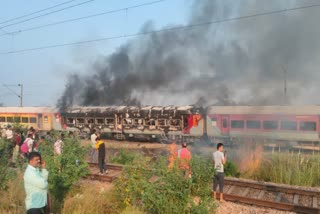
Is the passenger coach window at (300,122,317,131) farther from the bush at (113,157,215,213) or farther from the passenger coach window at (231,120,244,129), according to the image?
the bush at (113,157,215,213)

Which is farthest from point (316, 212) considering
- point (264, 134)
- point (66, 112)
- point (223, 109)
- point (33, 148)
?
point (66, 112)

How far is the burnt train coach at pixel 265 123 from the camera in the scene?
16.9 metres

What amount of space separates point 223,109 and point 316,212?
12876 millimetres

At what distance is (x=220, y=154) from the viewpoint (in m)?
7.78

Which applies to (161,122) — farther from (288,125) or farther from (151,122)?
(288,125)

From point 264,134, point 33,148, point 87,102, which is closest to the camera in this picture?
point 33,148

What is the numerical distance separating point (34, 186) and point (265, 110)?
51.5ft

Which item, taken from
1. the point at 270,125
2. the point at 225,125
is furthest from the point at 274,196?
the point at 225,125

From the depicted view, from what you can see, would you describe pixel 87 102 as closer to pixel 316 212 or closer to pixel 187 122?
pixel 187 122

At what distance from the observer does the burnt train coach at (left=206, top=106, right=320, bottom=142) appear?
16.9 metres

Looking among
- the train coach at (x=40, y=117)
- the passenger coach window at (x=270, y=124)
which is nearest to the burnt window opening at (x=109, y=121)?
the train coach at (x=40, y=117)

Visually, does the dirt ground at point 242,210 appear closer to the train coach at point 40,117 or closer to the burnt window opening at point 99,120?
the burnt window opening at point 99,120

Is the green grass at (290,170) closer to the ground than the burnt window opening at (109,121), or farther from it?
closer to the ground

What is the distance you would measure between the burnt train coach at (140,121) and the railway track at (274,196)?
36.2ft
